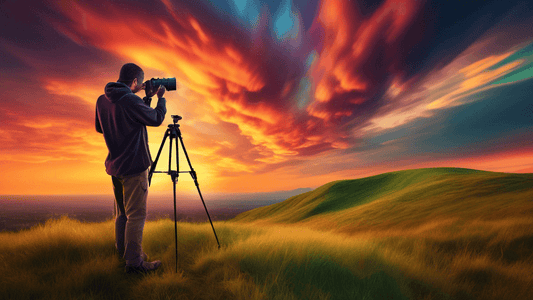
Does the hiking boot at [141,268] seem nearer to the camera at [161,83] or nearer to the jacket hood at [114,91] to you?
Result: the jacket hood at [114,91]

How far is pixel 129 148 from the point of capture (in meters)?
3.43

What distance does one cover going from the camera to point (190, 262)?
3936 mm

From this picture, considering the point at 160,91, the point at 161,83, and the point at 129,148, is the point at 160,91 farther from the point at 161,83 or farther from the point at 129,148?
the point at 129,148

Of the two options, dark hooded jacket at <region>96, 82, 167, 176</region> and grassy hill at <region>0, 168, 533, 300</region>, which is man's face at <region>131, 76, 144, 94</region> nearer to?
dark hooded jacket at <region>96, 82, 167, 176</region>

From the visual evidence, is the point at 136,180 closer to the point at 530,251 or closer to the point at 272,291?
the point at 272,291

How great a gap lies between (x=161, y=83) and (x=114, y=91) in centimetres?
80

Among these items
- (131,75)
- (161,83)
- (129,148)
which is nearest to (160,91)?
(161,83)

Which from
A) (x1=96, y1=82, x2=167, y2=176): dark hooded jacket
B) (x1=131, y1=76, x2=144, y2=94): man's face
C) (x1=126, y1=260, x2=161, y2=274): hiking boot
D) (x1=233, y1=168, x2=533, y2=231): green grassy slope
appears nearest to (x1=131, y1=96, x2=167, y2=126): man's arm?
(x1=96, y1=82, x2=167, y2=176): dark hooded jacket

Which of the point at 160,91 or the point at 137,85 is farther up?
the point at 137,85

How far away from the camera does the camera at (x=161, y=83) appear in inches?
152

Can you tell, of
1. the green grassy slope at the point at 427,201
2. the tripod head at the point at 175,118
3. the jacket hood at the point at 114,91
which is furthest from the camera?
the green grassy slope at the point at 427,201

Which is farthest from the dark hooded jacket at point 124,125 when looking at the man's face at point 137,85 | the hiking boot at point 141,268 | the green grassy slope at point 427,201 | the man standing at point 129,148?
the green grassy slope at point 427,201

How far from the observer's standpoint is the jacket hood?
130 inches

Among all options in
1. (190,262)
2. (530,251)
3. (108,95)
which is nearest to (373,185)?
(530,251)
